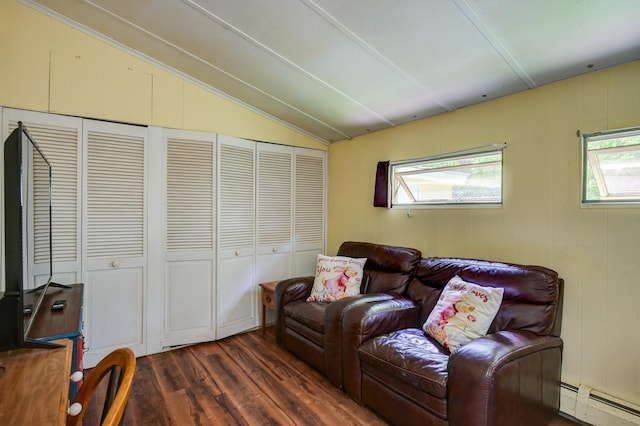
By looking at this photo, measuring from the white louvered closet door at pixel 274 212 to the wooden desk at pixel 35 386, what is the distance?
215 centimetres

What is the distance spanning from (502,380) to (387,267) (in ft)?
4.57

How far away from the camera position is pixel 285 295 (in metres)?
2.88

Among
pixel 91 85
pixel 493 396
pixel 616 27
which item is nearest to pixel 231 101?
pixel 91 85

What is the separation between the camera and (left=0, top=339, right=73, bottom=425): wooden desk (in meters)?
0.85

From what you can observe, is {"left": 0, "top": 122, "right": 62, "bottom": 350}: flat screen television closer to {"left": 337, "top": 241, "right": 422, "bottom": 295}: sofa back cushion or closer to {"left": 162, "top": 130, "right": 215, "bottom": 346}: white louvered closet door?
{"left": 162, "top": 130, "right": 215, "bottom": 346}: white louvered closet door

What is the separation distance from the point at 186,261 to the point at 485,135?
9.19 feet

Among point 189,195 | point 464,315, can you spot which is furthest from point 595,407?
point 189,195

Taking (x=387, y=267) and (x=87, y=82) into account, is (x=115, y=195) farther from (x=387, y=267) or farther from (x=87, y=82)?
(x=387, y=267)

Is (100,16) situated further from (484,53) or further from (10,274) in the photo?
(484,53)

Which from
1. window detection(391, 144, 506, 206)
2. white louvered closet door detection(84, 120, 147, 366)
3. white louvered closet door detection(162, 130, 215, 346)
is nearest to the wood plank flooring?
white louvered closet door detection(162, 130, 215, 346)

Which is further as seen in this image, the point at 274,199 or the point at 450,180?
the point at 274,199

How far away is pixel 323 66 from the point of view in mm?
2322

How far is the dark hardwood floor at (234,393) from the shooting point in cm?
192

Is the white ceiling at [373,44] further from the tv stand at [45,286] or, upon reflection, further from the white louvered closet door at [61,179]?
the tv stand at [45,286]
